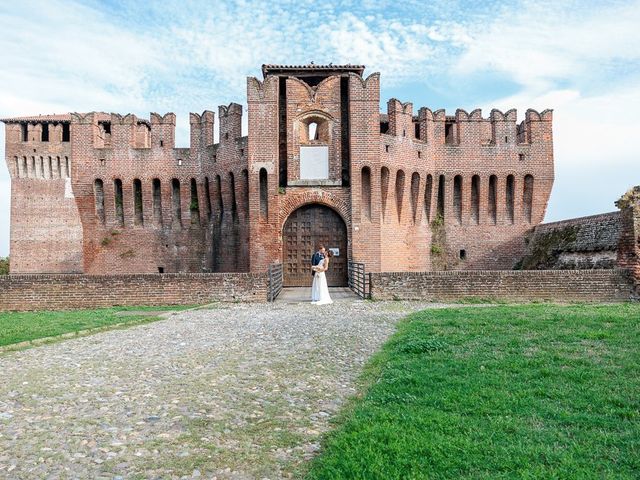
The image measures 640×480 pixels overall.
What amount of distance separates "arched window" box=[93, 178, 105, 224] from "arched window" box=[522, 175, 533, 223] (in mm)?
23083

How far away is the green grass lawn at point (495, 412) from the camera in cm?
359

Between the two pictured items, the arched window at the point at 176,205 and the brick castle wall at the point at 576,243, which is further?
the arched window at the point at 176,205

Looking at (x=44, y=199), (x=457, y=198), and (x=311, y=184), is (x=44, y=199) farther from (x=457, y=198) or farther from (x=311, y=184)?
(x=457, y=198)

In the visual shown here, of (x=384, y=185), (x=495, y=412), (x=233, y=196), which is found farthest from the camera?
(x=233, y=196)

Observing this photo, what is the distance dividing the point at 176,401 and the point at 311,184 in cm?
1813

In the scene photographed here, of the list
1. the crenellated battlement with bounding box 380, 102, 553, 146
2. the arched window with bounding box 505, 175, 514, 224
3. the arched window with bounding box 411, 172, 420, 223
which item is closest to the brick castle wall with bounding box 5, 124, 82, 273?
the crenellated battlement with bounding box 380, 102, 553, 146

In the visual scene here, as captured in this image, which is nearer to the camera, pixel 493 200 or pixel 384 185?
pixel 384 185

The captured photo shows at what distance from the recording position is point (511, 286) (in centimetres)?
1669

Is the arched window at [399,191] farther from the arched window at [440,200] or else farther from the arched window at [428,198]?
the arched window at [440,200]

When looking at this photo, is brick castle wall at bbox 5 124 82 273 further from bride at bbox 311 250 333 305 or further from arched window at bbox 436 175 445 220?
bride at bbox 311 250 333 305

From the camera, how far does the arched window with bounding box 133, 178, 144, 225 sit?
93.1 ft

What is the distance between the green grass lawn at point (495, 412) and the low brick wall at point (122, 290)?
31.8ft

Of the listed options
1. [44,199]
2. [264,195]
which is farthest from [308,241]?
[44,199]

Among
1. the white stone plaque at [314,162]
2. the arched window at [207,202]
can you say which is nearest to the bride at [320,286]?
the white stone plaque at [314,162]
